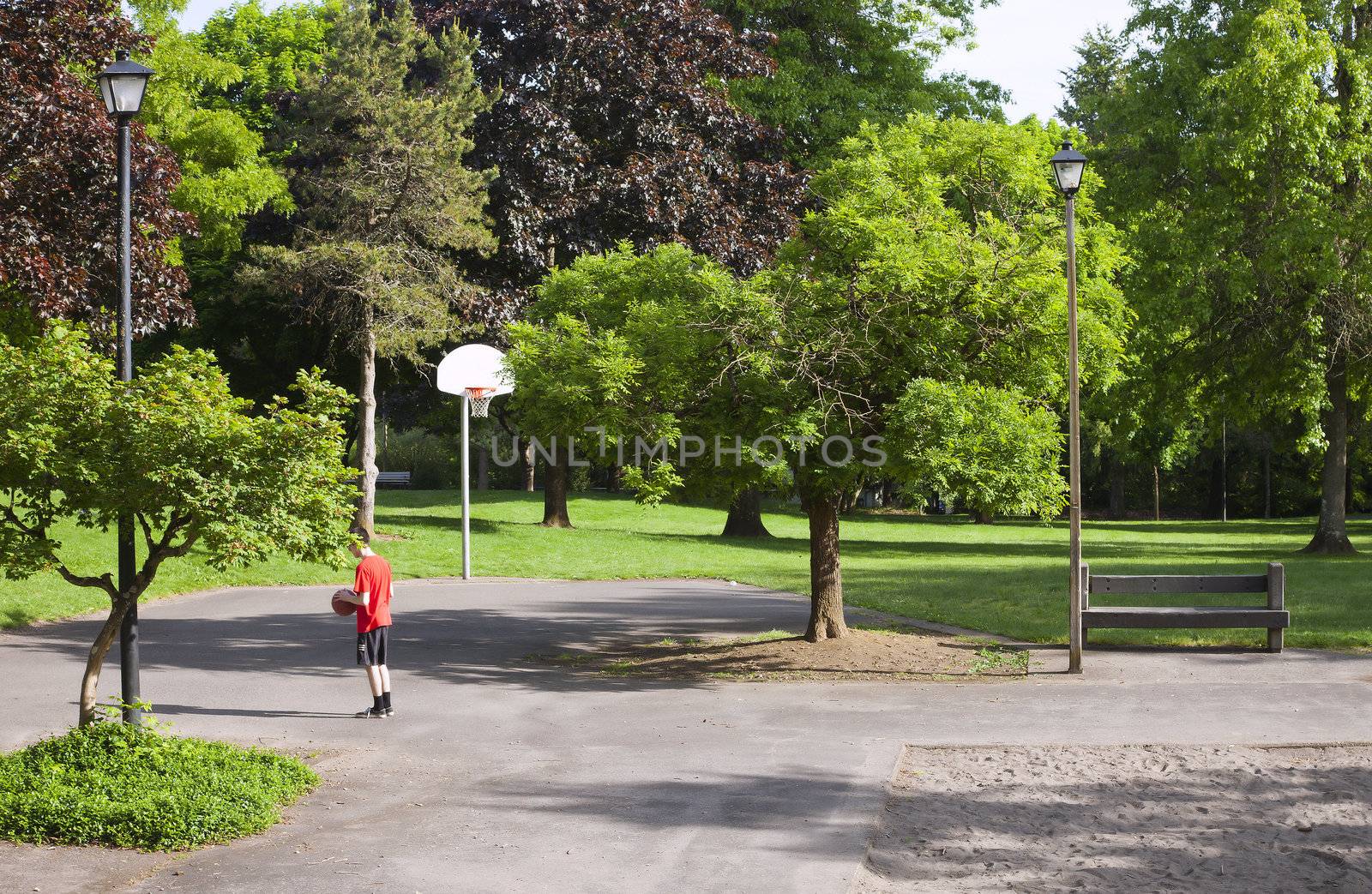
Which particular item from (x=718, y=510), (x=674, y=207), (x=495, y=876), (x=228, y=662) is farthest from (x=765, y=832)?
(x=718, y=510)

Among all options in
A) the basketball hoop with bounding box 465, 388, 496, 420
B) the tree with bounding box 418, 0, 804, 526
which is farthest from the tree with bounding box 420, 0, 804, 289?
the basketball hoop with bounding box 465, 388, 496, 420

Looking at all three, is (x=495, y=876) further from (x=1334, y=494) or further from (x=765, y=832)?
(x=1334, y=494)

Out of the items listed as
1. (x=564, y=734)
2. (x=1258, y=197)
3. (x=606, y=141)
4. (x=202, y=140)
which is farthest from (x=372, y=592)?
(x=1258, y=197)

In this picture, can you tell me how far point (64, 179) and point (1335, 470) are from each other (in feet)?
88.0

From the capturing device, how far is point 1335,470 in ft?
98.2

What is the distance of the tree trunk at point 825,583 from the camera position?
15.5 metres

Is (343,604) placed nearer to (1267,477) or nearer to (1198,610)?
(1198,610)

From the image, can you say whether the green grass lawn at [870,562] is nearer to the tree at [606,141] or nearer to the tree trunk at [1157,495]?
the tree at [606,141]

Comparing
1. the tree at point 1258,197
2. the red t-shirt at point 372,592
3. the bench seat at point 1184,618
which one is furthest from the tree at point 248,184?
the tree at point 1258,197

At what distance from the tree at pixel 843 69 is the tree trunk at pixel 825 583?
60.8 feet

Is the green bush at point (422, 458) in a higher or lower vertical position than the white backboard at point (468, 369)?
lower

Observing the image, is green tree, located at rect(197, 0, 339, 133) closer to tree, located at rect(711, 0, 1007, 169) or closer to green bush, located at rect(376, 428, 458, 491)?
tree, located at rect(711, 0, 1007, 169)

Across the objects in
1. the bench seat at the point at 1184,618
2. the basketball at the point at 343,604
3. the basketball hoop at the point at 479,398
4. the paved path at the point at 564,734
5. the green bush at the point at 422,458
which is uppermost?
the basketball hoop at the point at 479,398

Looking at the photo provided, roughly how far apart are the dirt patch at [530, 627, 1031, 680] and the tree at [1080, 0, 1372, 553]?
15.5 meters
